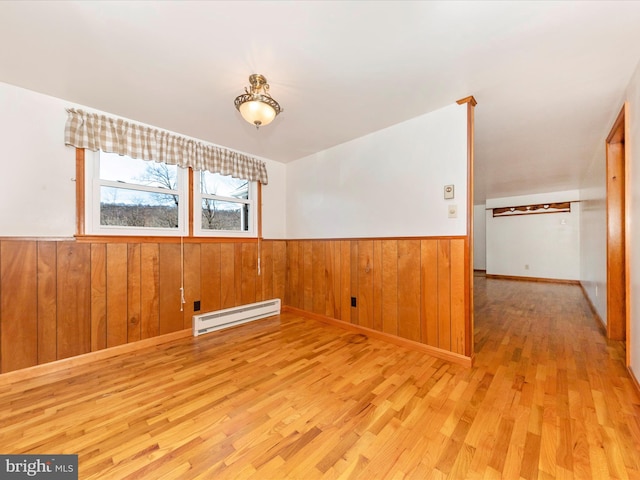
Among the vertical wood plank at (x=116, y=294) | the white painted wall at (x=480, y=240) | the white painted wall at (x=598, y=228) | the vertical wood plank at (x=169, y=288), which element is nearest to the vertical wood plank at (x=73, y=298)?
the vertical wood plank at (x=116, y=294)

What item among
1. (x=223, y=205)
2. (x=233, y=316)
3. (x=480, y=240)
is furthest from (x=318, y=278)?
(x=480, y=240)

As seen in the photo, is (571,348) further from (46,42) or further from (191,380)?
(46,42)

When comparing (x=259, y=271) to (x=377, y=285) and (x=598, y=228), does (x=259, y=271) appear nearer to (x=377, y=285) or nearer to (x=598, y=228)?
(x=377, y=285)

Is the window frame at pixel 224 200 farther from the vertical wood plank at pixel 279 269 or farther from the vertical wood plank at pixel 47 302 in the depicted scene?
the vertical wood plank at pixel 47 302

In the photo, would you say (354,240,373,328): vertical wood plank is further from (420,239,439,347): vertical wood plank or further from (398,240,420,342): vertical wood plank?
(420,239,439,347): vertical wood plank

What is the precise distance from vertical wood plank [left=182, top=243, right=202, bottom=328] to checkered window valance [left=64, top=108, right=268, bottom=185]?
975 millimetres

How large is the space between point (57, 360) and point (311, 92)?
3119 millimetres

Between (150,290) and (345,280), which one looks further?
(345,280)

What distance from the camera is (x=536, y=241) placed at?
6484mm

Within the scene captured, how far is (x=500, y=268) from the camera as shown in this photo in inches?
277

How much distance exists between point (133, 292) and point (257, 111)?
2.17 meters

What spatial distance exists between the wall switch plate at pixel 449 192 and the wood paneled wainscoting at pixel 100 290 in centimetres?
253

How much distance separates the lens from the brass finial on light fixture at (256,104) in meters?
1.77

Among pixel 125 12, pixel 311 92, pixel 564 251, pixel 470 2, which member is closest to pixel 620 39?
pixel 470 2
